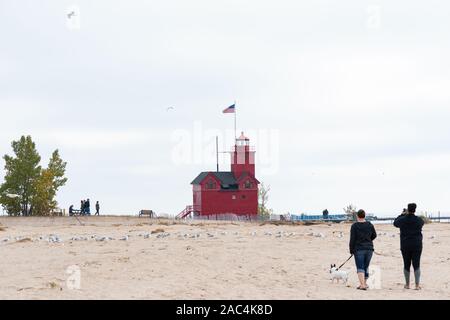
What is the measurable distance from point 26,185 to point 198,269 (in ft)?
194

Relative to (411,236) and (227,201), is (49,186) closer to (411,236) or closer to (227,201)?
(227,201)

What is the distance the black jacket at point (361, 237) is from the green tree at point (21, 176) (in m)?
62.1

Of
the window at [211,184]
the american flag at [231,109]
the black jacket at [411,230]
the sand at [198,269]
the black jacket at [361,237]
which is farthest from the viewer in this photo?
the american flag at [231,109]

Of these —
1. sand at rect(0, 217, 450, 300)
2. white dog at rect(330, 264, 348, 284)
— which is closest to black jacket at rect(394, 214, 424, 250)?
sand at rect(0, 217, 450, 300)

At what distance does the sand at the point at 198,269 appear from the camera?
1850 centimetres

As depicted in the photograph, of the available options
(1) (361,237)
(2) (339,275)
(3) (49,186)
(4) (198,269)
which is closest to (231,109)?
(3) (49,186)

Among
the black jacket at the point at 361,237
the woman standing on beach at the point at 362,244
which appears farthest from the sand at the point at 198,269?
the black jacket at the point at 361,237

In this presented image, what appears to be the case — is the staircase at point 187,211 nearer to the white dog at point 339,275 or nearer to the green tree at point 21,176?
the green tree at point 21,176

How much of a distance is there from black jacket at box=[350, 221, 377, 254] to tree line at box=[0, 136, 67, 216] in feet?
202

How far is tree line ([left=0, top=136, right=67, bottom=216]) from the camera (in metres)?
77.7

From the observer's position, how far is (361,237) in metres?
19.7
